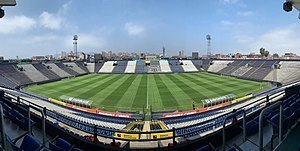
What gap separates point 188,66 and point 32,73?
42902 millimetres

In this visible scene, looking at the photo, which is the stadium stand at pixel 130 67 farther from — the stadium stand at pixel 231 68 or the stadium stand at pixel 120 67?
the stadium stand at pixel 231 68

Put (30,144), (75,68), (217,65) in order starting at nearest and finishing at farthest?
(30,144), (75,68), (217,65)

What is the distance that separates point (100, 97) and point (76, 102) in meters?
4.41

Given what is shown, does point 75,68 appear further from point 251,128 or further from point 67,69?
point 251,128

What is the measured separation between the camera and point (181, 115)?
58.9ft

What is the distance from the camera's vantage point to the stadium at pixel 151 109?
15.3 ft

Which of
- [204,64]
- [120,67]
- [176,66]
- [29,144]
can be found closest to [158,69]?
[176,66]

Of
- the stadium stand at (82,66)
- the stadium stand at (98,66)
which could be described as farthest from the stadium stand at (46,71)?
the stadium stand at (98,66)

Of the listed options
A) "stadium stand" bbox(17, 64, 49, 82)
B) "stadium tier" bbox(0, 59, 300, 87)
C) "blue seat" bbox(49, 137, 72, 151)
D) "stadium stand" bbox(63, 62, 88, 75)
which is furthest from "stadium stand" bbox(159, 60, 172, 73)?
"blue seat" bbox(49, 137, 72, 151)

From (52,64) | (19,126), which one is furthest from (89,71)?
(19,126)

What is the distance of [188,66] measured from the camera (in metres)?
65.3

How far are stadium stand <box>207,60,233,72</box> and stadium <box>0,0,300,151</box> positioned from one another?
25cm

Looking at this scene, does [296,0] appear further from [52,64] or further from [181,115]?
[52,64]

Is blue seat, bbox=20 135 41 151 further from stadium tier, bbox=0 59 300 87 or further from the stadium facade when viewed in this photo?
stadium tier, bbox=0 59 300 87
